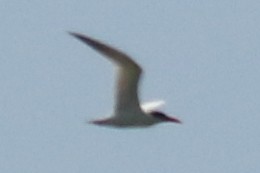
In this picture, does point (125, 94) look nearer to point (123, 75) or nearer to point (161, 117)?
point (123, 75)

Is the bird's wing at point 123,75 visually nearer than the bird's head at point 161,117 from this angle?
Yes

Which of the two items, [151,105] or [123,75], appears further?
[151,105]

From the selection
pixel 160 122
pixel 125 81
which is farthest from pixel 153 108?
pixel 125 81

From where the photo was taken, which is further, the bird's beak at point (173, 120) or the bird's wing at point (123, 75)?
the bird's beak at point (173, 120)

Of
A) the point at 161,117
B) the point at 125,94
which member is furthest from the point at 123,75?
the point at 161,117

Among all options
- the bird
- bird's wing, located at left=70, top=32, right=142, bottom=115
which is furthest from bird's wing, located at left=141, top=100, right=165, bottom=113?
bird's wing, located at left=70, top=32, right=142, bottom=115

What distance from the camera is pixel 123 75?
24.2 meters

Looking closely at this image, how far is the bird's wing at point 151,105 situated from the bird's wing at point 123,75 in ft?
2.80

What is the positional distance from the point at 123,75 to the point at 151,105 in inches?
92.5

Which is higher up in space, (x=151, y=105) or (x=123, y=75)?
(x=151, y=105)

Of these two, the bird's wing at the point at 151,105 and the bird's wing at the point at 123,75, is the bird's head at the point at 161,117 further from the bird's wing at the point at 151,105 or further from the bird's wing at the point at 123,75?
the bird's wing at the point at 123,75

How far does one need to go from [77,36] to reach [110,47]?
679 mm

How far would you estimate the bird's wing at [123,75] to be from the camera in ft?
77.3

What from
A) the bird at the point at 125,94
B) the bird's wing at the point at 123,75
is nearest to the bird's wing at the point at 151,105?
the bird at the point at 125,94
